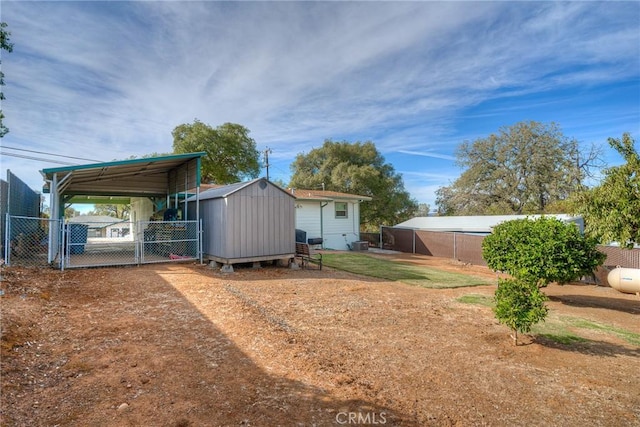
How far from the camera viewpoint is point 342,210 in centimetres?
2112

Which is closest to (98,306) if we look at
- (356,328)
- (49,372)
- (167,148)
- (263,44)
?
(49,372)

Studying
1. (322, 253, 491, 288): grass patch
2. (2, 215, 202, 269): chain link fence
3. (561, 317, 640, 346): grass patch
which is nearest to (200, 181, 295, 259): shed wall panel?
(2, 215, 202, 269): chain link fence

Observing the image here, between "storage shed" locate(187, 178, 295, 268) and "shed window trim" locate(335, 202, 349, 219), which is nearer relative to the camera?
"storage shed" locate(187, 178, 295, 268)

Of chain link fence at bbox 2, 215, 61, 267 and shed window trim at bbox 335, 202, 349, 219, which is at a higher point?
shed window trim at bbox 335, 202, 349, 219

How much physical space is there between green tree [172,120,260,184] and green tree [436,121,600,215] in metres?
20.6

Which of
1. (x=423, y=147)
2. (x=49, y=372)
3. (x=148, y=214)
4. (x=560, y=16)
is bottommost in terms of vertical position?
(x=49, y=372)

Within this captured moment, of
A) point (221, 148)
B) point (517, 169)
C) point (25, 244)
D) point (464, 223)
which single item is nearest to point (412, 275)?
point (464, 223)

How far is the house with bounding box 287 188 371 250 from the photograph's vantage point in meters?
19.3

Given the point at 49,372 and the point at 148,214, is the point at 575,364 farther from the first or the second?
the point at 148,214

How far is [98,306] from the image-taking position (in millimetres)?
5746

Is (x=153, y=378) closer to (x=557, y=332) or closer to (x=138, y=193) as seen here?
(x=557, y=332)

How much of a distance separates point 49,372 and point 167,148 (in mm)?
28513
